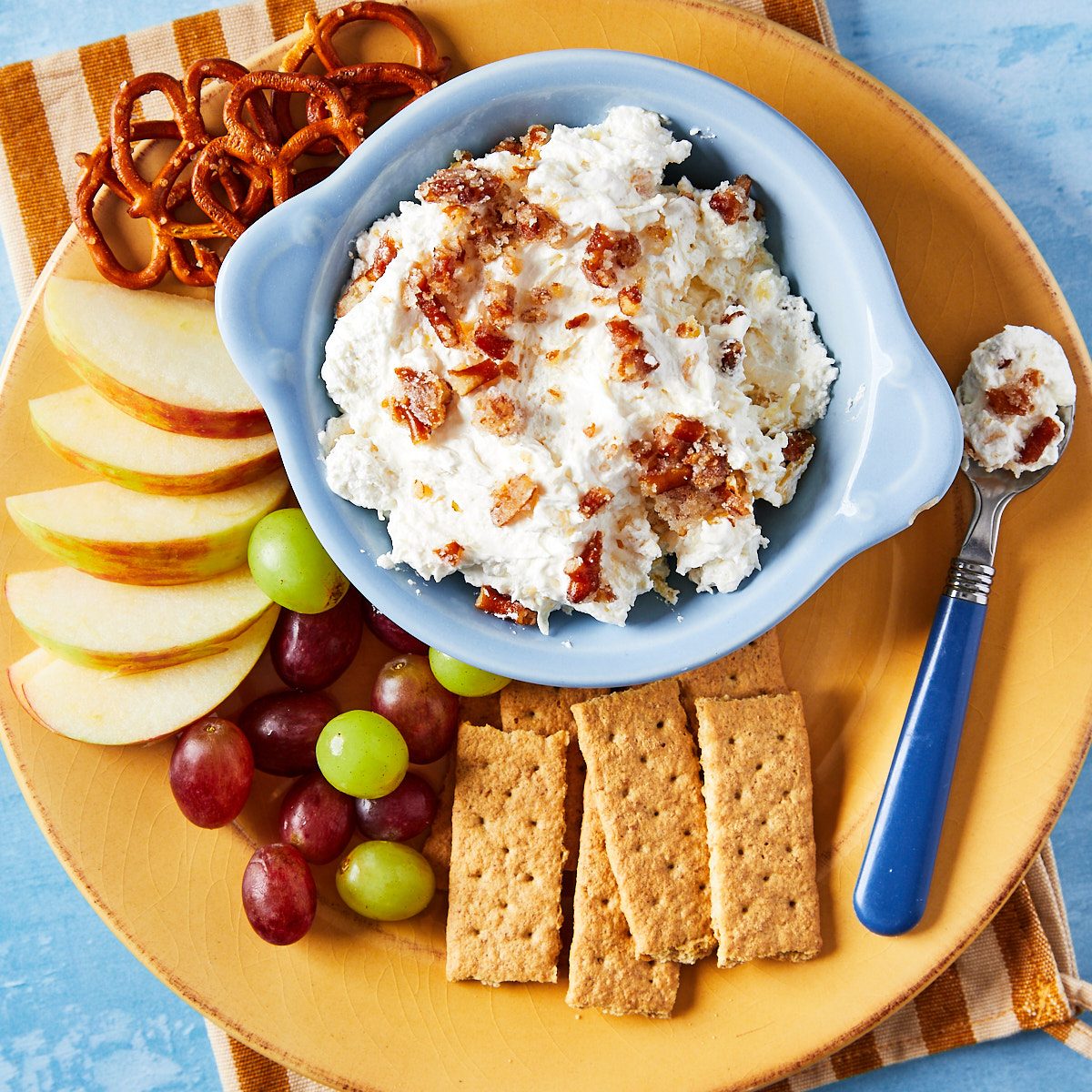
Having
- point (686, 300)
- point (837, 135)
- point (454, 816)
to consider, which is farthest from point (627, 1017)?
point (837, 135)

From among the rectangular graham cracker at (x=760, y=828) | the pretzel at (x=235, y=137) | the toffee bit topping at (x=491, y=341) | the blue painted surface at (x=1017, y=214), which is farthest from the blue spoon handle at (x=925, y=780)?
the pretzel at (x=235, y=137)

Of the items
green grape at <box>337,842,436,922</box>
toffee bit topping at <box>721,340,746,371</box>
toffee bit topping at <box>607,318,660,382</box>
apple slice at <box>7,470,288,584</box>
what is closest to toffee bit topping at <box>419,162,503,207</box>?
toffee bit topping at <box>607,318,660,382</box>

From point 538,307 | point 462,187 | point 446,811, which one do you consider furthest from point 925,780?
point 462,187

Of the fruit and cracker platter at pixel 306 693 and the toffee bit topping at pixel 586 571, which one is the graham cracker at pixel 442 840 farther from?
the toffee bit topping at pixel 586 571

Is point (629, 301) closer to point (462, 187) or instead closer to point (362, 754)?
point (462, 187)

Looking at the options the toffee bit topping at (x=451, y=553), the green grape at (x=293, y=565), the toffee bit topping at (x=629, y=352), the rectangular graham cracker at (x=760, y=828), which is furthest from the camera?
the rectangular graham cracker at (x=760, y=828)

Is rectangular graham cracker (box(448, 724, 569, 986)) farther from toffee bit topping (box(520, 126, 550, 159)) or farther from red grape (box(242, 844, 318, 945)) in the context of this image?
toffee bit topping (box(520, 126, 550, 159))

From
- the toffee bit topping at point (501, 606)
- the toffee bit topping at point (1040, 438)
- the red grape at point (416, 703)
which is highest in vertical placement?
the toffee bit topping at point (501, 606)

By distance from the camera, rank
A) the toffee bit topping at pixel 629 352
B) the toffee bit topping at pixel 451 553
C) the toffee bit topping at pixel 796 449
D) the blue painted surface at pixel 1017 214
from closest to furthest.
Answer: the toffee bit topping at pixel 629 352, the toffee bit topping at pixel 451 553, the toffee bit topping at pixel 796 449, the blue painted surface at pixel 1017 214
